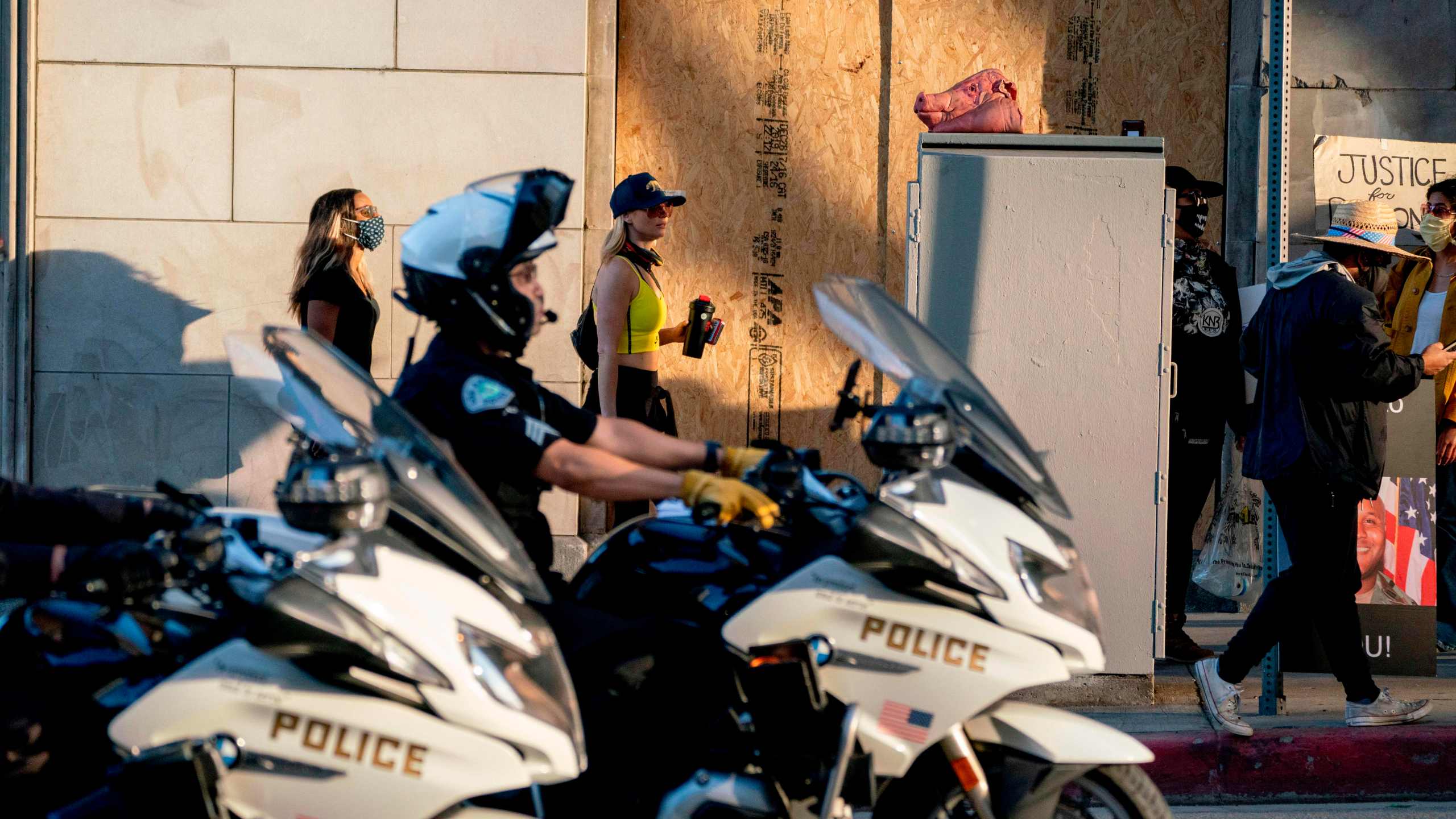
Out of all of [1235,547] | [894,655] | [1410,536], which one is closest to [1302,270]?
[1410,536]

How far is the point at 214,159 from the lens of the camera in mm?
7062

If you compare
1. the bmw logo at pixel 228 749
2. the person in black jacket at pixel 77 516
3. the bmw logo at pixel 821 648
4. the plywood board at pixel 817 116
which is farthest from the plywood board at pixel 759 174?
the bmw logo at pixel 228 749

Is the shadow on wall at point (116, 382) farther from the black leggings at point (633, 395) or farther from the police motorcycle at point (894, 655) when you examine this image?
the police motorcycle at point (894, 655)

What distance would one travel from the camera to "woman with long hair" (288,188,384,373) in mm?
5609

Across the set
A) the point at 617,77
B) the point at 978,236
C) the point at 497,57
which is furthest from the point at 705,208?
the point at 978,236

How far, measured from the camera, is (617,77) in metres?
7.54

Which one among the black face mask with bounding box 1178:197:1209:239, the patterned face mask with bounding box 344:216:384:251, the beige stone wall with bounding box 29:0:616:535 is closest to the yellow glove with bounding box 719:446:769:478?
the patterned face mask with bounding box 344:216:384:251

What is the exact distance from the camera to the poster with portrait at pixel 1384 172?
7848 mm

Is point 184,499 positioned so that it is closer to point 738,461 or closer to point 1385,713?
point 738,461

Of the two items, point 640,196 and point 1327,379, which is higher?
point 640,196

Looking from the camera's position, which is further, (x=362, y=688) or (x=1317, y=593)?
(x=1317, y=593)

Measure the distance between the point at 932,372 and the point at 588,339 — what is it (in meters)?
3.09

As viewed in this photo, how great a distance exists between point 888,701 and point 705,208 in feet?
16.4

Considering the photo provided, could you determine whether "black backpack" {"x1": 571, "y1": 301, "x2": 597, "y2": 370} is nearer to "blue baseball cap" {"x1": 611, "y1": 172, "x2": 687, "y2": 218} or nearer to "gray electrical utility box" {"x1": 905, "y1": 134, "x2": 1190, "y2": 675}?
"blue baseball cap" {"x1": 611, "y1": 172, "x2": 687, "y2": 218}
